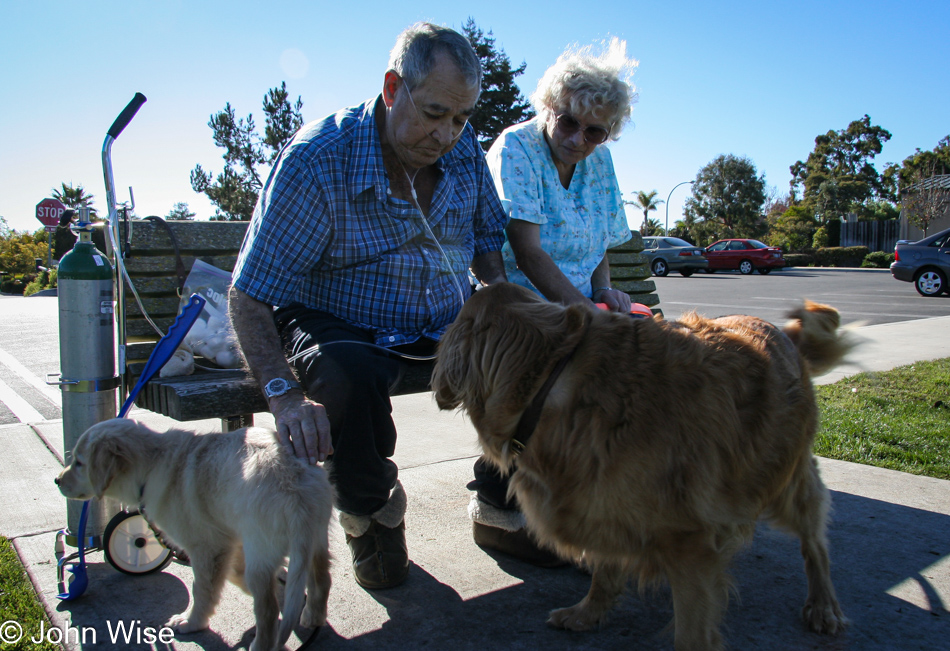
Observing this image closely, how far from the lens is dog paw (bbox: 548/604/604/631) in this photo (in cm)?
239

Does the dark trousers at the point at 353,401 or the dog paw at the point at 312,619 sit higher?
the dark trousers at the point at 353,401

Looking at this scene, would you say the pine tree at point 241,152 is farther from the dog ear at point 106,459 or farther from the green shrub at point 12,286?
the dog ear at point 106,459

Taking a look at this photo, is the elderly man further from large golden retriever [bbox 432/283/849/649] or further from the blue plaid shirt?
large golden retriever [bbox 432/283/849/649]

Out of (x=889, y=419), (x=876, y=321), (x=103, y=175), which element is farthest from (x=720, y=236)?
(x=103, y=175)

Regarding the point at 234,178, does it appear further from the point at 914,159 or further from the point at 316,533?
the point at 914,159

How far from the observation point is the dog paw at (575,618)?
7.85ft

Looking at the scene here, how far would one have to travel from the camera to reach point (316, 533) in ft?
6.77

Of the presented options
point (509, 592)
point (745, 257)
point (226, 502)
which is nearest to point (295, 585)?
point (226, 502)

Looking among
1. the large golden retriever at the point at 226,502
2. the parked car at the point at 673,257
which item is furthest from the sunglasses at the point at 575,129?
the parked car at the point at 673,257

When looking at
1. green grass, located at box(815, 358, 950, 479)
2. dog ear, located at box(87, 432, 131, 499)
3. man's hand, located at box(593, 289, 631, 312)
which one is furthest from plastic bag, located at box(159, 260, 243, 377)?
green grass, located at box(815, 358, 950, 479)

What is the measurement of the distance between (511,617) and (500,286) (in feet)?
4.27

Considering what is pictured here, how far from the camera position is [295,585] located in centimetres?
198

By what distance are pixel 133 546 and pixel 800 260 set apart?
40.6 metres

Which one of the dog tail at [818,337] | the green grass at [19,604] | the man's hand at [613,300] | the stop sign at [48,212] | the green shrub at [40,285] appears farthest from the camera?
the green shrub at [40,285]
